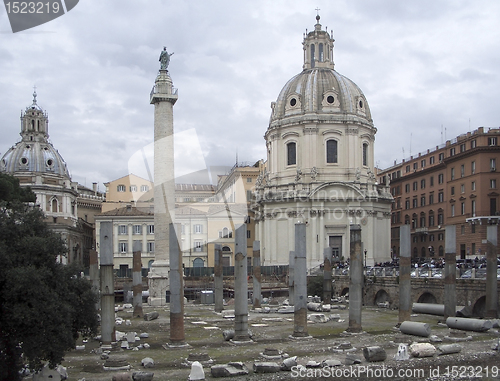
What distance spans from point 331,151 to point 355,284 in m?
40.4

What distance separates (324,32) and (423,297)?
A: 135 ft

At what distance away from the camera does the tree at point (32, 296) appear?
16375 millimetres

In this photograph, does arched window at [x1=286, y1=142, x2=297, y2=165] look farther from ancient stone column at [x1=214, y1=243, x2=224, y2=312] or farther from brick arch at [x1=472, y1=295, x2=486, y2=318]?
brick arch at [x1=472, y1=295, x2=486, y2=318]

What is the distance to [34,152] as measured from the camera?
83.9 m

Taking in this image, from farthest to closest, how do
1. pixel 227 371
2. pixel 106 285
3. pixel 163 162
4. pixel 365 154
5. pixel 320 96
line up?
pixel 365 154, pixel 320 96, pixel 163 162, pixel 106 285, pixel 227 371

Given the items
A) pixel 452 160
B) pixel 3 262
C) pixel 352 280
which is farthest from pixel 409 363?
pixel 452 160

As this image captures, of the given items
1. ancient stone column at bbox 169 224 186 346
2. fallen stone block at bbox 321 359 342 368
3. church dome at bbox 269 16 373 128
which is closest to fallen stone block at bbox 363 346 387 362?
fallen stone block at bbox 321 359 342 368

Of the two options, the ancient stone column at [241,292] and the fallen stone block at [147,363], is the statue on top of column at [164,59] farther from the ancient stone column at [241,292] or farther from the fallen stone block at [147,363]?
the fallen stone block at [147,363]

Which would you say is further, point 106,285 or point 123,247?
Answer: point 123,247

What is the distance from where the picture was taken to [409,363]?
20.2 metres

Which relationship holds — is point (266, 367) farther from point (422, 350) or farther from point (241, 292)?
point (241, 292)

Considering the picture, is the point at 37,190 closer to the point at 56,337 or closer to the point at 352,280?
the point at 352,280

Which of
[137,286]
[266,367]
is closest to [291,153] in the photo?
[137,286]

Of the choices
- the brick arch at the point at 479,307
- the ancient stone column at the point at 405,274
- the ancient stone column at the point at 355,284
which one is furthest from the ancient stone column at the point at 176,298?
the brick arch at the point at 479,307
